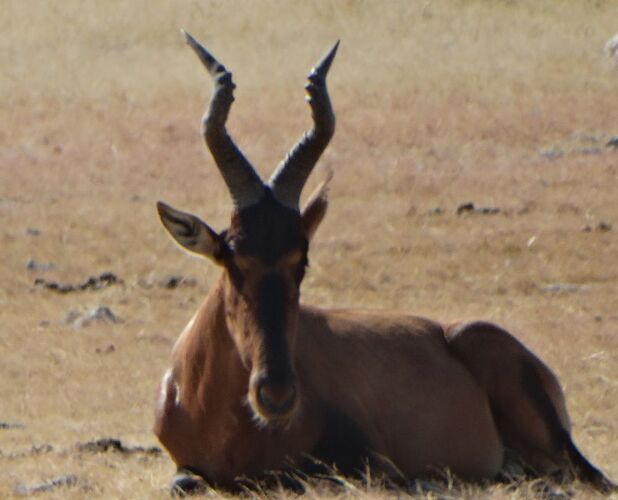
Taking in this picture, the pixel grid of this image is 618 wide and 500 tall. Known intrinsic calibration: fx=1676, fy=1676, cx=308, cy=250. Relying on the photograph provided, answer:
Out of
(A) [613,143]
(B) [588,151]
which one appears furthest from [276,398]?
(A) [613,143]

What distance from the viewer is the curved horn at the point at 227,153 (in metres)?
9.27

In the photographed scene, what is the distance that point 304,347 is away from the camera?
394 inches

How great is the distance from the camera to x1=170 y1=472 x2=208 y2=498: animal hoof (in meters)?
9.42

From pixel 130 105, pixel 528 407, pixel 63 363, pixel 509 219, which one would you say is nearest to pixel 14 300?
pixel 63 363

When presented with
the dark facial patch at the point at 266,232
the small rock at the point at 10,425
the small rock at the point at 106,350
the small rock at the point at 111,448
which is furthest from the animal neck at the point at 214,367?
the small rock at the point at 106,350

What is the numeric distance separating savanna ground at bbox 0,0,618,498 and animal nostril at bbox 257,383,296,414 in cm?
83

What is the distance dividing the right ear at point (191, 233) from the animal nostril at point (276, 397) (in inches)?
36.1

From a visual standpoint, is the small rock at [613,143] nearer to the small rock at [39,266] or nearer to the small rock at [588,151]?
the small rock at [588,151]

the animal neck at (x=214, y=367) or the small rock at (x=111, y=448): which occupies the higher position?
the animal neck at (x=214, y=367)

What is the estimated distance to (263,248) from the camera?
8961 millimetres

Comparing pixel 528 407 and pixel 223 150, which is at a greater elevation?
pixel 223 150

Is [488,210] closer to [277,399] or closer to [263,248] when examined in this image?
[263,248]

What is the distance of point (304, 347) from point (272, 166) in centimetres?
2021

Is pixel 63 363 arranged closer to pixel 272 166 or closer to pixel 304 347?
pixel 304 347
